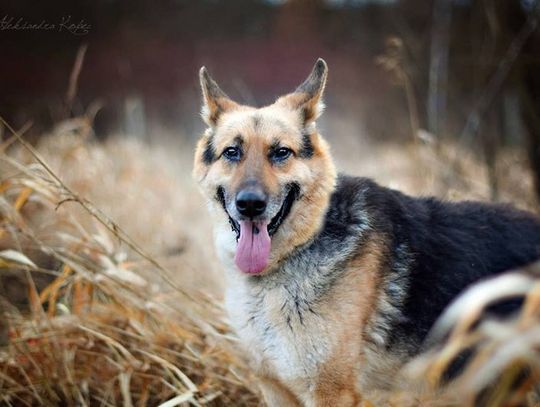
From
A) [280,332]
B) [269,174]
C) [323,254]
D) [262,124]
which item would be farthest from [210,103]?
[280,332]

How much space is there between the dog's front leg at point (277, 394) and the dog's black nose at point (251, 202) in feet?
3.11

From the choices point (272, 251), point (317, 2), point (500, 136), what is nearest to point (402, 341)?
point (272, 251)

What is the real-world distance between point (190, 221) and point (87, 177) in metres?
1.35

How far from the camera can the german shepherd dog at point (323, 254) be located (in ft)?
10.1

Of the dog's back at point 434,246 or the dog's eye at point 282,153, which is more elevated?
the dog's eye at point 282,153

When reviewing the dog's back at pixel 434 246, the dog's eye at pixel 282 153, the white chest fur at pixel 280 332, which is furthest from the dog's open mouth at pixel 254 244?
the dog's back at pixel 434 246

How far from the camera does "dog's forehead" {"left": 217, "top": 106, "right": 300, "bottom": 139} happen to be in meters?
3.49

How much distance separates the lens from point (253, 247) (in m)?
3.23

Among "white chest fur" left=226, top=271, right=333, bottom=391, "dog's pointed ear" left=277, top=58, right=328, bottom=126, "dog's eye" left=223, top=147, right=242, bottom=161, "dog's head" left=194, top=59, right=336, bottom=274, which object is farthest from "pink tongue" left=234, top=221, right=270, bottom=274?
"dog's pointed ear" left=277, top=58, right=328, bottom=126

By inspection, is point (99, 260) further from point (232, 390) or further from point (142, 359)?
point (232, 390)

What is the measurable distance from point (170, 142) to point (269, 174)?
24.3ft

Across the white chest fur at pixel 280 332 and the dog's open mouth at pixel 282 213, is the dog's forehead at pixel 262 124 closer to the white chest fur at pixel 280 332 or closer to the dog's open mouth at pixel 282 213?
the dog's open mouth at pixel 282 213

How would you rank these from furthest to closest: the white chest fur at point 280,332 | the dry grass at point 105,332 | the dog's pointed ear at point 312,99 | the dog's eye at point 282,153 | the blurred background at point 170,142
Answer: the blurred background at point 170,142
the dry grass at point 105,332
the dog's pointed ear at point 312,99
the dog's eye at point 282,153
the white chest fur at point 280,332

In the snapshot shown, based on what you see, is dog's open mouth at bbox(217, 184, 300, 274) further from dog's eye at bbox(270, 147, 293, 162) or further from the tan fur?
dog's eye at bbox(270, 147, 293, 162)
